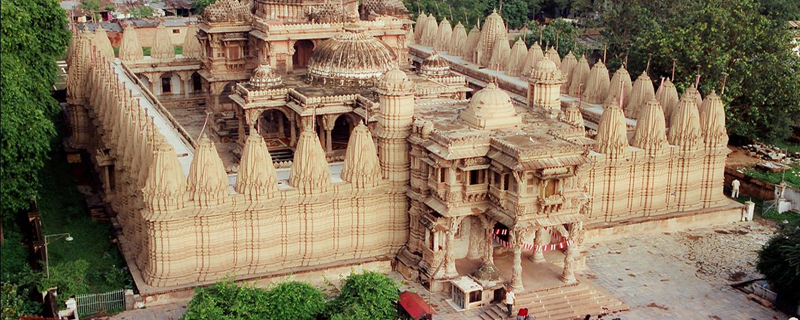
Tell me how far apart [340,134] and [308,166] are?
40.1 feet

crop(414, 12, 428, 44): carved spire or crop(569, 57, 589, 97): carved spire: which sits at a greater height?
crop(414, 12, 428, 44): carved spire

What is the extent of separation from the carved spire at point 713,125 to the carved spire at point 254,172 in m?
16.4

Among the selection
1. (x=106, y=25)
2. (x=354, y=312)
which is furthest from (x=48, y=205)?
(x=106, y=25)

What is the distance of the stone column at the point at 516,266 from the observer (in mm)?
28031

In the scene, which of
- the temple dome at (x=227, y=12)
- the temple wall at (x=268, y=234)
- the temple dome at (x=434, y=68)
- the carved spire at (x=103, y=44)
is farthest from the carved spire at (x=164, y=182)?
the carved spire at (x=103, y=44)

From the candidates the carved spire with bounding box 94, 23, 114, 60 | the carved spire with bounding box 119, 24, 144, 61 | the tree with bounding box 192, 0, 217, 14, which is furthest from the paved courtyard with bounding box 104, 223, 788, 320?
the tree with bounding box 192, 0, 217, 14

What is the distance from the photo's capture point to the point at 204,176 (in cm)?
2798

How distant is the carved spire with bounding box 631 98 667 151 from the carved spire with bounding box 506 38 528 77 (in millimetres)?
12196

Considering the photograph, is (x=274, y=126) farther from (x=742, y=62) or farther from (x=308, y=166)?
(x=742, y=62)

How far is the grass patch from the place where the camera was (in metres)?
29.8

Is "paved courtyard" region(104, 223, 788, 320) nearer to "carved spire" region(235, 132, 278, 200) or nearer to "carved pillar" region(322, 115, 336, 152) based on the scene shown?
"carved spire" region(235, 132, 278, 200)

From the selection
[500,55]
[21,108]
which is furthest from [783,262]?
[21,108]

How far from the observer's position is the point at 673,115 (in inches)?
1425

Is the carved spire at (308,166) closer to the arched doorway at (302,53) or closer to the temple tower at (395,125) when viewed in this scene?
the temple tower at (395,125)
